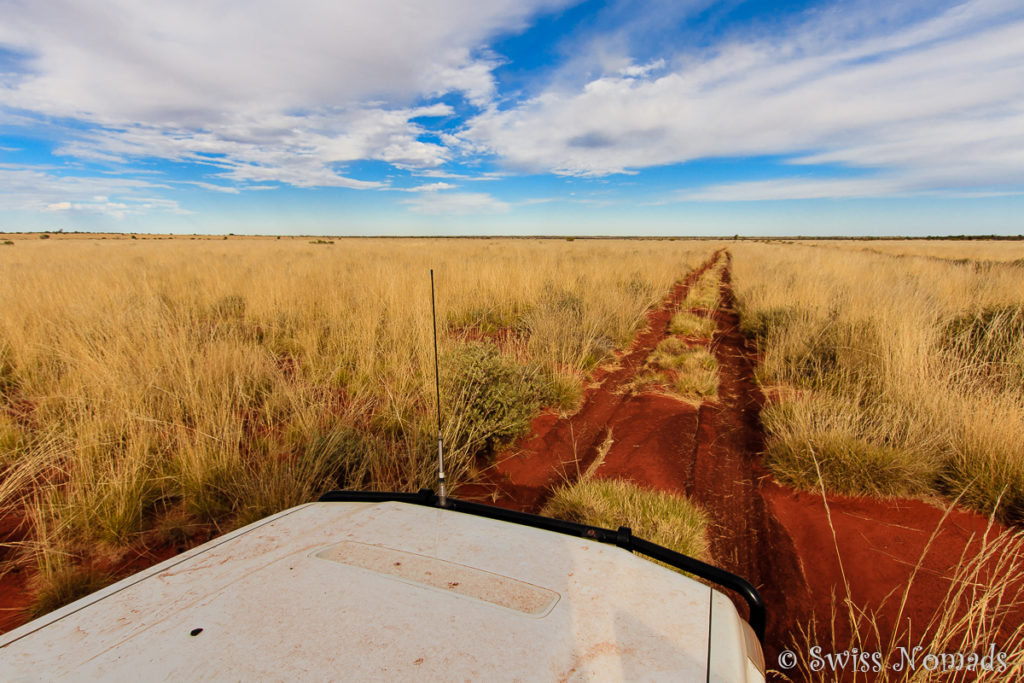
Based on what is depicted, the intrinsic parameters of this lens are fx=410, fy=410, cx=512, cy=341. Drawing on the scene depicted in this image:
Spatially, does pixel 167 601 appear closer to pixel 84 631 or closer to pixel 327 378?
pixel 84 631

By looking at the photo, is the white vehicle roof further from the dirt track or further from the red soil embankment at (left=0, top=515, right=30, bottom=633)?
the red soil embankment at (left=0, top=515, right=30, bottom=633)

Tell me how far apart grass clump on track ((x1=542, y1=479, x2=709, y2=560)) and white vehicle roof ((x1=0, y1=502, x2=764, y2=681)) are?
142cm

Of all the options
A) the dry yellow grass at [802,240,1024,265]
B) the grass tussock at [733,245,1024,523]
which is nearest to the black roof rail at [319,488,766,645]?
the grass tussock at [733,245,1024,523]

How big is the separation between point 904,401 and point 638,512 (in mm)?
2839

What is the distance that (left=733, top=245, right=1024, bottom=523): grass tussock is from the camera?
2770 millimetres

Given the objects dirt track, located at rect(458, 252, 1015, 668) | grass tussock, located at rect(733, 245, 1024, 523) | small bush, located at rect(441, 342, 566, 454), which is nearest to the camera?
dirt track, located at rect(458, 252, 1015, 668)

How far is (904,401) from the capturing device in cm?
349

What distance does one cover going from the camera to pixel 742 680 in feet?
2.53

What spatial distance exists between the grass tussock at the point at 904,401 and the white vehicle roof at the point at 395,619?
238cm

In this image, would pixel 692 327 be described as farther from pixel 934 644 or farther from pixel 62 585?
pixel 62 585

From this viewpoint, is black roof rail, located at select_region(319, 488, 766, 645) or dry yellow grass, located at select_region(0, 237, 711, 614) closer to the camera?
black roof rail, located at select_region(319, 488, 766, 645)

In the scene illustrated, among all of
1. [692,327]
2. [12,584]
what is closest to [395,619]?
[12,584]

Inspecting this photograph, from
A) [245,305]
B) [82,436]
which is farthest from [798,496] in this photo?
[245,305]

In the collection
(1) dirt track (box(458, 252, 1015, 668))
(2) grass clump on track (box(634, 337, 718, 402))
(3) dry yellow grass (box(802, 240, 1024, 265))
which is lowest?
(1) dirt track (box(458, 252, 1015, 668))
